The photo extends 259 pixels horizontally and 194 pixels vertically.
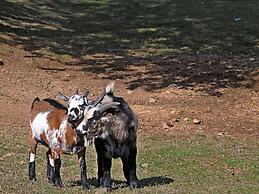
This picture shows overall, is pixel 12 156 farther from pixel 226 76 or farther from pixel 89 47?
pixel 89 47

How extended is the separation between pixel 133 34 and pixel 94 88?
31.6 feet

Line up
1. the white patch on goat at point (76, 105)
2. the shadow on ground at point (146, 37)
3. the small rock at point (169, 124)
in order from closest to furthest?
1. the white patch on goat at point (76, 105)
2. the small rock at point (169, 124)
3. the shadow on ground at point (146, 37)

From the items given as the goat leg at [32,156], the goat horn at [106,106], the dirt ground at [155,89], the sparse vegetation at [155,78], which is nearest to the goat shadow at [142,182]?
the sparse vegetation at [155,78]

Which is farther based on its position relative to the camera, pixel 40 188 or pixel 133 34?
pixel 133 34

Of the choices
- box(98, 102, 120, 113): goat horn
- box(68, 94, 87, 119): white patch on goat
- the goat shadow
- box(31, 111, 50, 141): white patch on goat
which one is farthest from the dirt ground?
box(68, 94, 87, 119): white patch on goat

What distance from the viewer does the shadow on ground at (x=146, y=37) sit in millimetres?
18797

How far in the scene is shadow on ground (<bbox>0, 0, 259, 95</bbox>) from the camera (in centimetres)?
1880

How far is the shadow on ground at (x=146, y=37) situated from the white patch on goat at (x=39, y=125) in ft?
26.3

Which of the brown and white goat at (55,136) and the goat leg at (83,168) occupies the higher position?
the brown and white goat at (55,136)

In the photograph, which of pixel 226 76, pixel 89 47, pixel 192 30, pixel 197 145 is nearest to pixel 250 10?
pixel 192 30

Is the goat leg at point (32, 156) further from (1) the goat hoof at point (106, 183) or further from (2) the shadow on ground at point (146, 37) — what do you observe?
(2) the shadow on ground at point (146, 37)

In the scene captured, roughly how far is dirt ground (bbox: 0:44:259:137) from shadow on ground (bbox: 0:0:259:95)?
0.06 metres

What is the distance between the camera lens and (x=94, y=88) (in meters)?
17.3

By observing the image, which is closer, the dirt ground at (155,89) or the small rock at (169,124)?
the small rock at (169,124)
